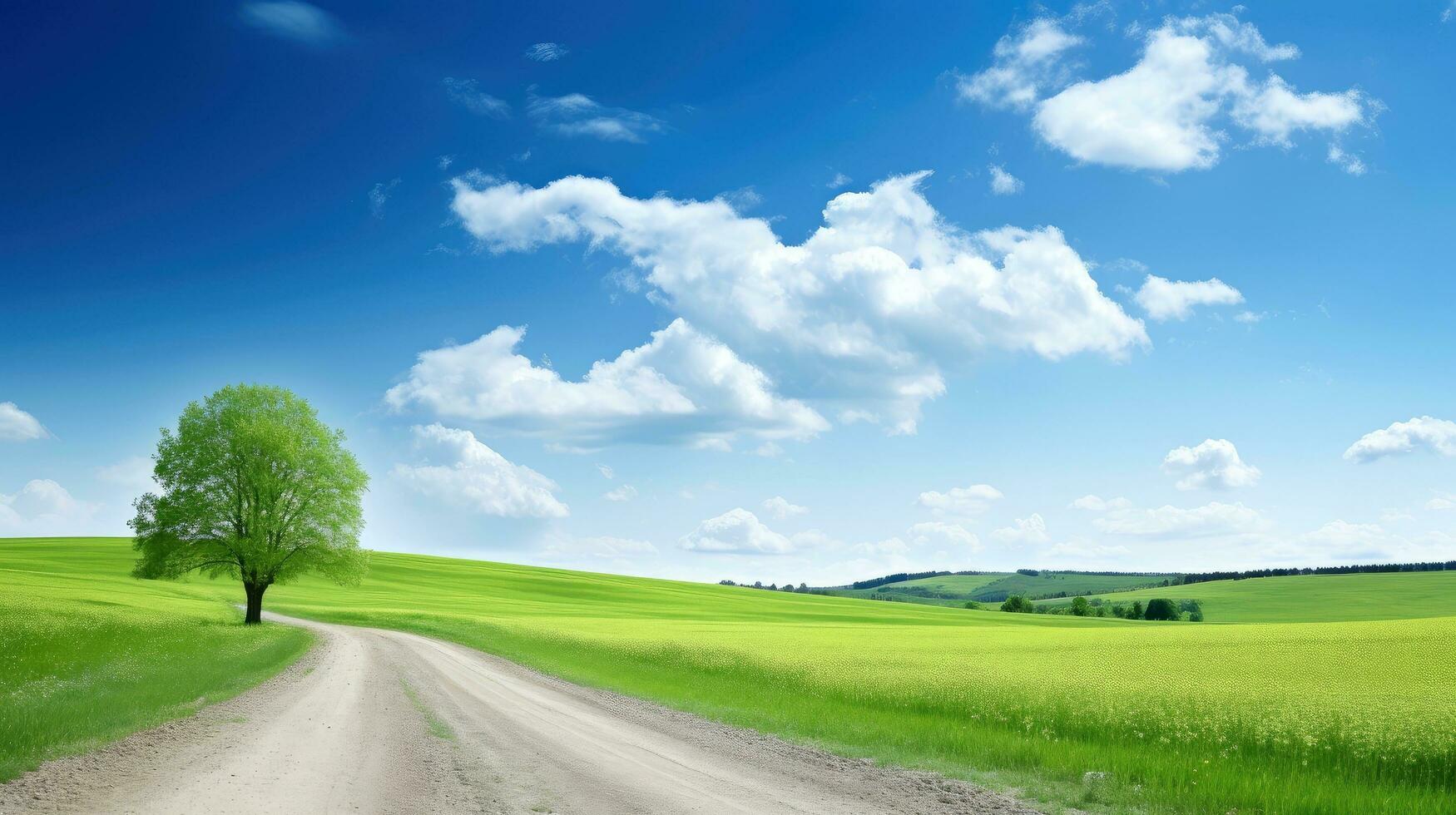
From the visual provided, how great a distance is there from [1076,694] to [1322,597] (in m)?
140

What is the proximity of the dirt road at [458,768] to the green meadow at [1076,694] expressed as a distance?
1.71 meters

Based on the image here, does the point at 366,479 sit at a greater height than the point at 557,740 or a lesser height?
greater

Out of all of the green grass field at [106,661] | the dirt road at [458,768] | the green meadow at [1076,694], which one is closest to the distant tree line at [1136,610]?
the green meadow at [1076,694]

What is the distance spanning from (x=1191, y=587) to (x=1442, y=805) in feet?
593

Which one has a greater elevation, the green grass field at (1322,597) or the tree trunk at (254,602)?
the tree trunk at (254,602)

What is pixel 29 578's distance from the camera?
55219 mm

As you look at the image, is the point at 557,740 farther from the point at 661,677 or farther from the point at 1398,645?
the point at 1398,645

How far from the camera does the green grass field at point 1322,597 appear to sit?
10606 centimetres

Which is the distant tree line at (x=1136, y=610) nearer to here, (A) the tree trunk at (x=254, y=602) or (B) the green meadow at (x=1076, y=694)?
(B) the green meadow at (x=1076, y=694)

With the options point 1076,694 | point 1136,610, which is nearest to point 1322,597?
point 1136,610

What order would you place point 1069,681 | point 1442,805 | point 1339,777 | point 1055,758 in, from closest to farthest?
point 1442,805 → point 1339,777 → point 1055,758 → point 1069,681

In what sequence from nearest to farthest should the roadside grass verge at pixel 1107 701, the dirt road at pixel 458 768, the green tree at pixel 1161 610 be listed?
the dirt road at pixel 458 768 → the roadside grass verge at pixel 1107 701 → the green tree at pixel 1161 610

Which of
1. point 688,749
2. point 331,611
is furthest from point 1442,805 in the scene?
point 331,611

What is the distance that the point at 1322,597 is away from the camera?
128 metres
